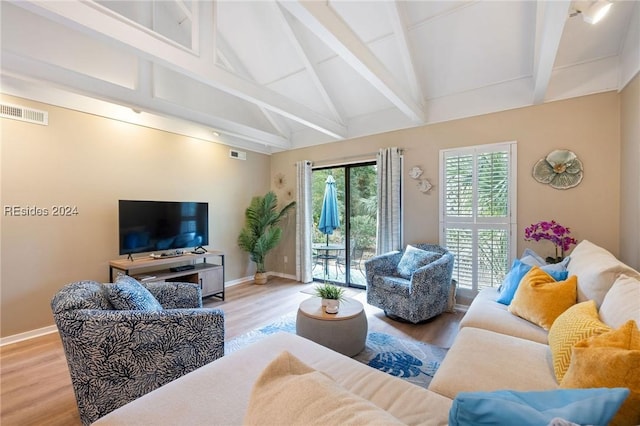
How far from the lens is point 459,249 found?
144 inches

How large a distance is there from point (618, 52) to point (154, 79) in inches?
209

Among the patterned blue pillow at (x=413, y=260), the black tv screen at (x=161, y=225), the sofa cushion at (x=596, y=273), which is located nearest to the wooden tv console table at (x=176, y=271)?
the black tv screen at (x=161, y=225)

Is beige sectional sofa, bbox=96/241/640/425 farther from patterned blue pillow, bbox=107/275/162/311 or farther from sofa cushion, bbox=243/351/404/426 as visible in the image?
patterned blue pillow, bbox=107/275/162/311

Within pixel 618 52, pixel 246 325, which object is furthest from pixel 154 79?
pixel 618 52

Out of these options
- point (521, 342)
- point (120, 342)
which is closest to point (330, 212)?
point (521, 342)

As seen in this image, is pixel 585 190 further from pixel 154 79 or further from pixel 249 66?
pixel 154 79

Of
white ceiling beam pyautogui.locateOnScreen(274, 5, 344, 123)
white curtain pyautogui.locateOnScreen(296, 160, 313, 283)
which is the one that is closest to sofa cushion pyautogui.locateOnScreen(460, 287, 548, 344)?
white curtain pyautogui.locateOnScreen(296, 160, 313, 283)

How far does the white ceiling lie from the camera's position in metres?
2.26

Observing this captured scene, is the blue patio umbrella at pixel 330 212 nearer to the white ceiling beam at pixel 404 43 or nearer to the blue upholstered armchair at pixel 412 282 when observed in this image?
the blue upholstered armchair at pixel 412 282

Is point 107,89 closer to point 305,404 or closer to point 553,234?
point 305,404

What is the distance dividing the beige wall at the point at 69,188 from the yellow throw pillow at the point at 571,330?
4.42 meters

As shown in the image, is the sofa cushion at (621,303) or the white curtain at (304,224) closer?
the sofa cushion at (621,303)

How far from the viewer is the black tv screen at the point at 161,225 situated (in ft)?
11.2

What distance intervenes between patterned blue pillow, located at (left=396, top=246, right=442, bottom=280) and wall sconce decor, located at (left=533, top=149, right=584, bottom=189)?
1.46 m
